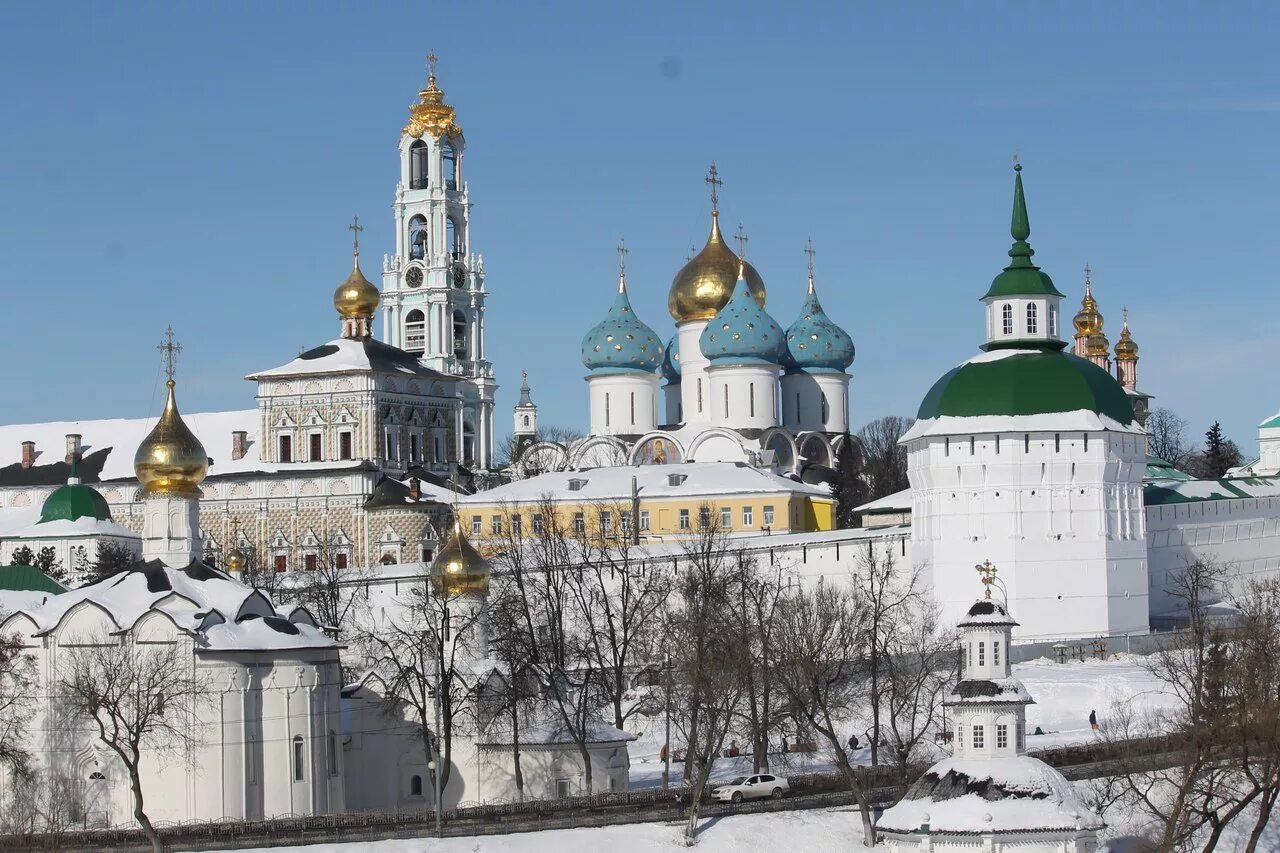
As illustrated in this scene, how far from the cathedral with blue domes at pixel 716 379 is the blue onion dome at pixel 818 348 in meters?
0.03

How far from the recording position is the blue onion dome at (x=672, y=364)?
75188mm

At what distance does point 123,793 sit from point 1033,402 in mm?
20115

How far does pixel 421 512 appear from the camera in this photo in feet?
227

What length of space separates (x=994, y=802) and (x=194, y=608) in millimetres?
12848

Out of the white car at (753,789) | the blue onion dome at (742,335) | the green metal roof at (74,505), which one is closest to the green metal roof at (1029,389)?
the white car at (753,789)

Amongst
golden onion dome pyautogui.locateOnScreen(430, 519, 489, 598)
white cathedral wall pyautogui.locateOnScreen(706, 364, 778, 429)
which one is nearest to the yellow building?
white cathedral wall pyautogui.locateOnScreen(706, 364, 778, 429)

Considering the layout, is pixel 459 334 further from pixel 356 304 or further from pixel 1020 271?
pixel 1020 271

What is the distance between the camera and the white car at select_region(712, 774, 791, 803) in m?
38.2

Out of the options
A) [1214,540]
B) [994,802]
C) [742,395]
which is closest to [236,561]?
[994,802]

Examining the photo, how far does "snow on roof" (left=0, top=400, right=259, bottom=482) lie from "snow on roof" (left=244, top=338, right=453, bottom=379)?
2623mm

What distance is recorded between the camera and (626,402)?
72.6 metres

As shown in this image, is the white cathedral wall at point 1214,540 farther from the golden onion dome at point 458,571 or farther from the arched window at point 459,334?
the arched window at point 459,334

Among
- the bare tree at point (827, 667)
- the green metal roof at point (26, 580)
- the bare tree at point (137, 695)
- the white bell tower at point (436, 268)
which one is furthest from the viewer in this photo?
the white bell tower at point (436, 268)

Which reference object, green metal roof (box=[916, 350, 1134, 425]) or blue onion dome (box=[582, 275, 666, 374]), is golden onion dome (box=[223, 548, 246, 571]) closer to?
green metal roof (box=[916, 350, 1134, 425])
